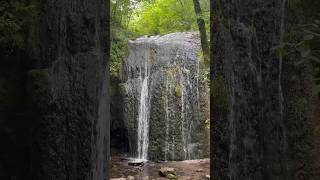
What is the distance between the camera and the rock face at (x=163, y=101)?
1330 cm

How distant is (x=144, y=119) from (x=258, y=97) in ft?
33.2

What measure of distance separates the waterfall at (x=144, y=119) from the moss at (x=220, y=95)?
9.69 metres

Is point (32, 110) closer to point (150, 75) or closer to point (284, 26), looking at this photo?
point (284, 26)

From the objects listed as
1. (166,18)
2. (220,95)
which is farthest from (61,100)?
(166,18)

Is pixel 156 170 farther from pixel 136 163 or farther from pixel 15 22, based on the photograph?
pixel 15 22

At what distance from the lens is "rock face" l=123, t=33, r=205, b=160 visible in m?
13.3

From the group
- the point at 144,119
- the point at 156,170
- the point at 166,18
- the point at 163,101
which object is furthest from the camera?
the point at 166,18

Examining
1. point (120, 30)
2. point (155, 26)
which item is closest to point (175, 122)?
point (120, 30)

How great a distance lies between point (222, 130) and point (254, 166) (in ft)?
1.40

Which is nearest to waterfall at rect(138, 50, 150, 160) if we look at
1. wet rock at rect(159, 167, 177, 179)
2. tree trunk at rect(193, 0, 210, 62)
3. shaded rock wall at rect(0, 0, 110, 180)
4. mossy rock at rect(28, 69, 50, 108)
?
wet rock at rect(159, 167, 177, 179)

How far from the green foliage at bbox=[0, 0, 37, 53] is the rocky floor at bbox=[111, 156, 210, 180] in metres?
7.42

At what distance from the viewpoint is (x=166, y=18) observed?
20.1m

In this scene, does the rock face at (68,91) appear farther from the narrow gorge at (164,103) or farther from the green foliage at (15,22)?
the narrow gorge at (164,103)

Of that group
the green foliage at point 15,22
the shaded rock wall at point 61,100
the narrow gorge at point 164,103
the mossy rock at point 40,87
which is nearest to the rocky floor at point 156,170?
the narrow gorge at point 164,103
